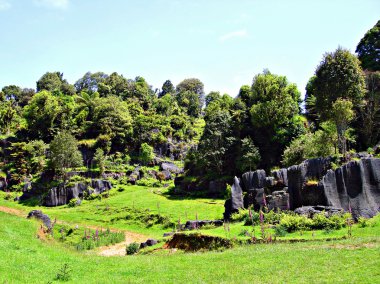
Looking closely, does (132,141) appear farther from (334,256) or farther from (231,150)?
(334,256)

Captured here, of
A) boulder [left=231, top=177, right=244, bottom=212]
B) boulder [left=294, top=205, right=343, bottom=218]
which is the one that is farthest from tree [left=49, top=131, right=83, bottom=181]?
boulder [left=294, top=205, right=343, bottom=218]

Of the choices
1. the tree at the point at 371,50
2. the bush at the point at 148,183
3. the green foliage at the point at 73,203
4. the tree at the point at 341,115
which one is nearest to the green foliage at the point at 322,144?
the tree at the point at 341,115

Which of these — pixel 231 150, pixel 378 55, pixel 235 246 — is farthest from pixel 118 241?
pixel 378 55

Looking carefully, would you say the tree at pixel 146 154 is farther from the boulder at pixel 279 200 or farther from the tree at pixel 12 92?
the tree at pixel 12 92

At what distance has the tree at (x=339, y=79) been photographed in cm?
4078

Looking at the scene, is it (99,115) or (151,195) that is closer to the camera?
(151,195)

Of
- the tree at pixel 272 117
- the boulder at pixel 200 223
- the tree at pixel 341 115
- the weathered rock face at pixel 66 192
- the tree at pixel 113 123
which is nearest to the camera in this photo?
the boulder at pixel 200 223

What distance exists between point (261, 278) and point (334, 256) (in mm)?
3979

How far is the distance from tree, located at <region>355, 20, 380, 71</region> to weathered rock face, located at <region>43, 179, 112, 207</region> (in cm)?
4844

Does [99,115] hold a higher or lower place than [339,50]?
higher

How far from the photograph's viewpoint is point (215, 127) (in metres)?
59.3

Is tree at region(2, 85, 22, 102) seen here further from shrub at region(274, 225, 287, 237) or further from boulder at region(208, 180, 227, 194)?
shrub at region(274, 225, 287, 237)

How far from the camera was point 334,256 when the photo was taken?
16.2 m

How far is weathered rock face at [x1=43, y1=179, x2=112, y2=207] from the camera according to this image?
196 ft
